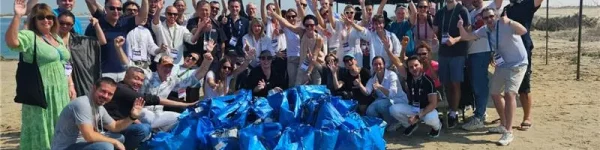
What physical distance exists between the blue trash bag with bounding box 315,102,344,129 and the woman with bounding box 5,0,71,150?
2.25 m

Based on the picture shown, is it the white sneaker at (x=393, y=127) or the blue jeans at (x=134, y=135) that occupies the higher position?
Result: the blue jeans at (x=134, y=135)

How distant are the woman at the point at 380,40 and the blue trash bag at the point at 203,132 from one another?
2553mm

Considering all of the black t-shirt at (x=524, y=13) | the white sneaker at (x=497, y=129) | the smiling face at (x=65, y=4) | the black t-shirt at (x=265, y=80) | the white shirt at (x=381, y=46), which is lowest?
the white sneaker at (x=497, y=129)

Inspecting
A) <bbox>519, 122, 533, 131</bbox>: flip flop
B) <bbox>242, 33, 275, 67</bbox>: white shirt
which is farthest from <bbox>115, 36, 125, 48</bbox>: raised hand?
<bbox>519, 122, 533, 131</bbox>: flip flop

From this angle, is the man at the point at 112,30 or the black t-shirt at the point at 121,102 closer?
the black t-shirt at the point at 121,102

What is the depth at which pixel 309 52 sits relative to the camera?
6582mm

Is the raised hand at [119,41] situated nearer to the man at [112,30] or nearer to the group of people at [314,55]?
the group of people at [314,55]

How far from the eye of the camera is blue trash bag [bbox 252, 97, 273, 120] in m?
5.45

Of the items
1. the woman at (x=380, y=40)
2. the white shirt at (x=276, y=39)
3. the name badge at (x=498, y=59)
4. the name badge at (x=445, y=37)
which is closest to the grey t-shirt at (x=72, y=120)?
the white shirt at (x=276, y=39)

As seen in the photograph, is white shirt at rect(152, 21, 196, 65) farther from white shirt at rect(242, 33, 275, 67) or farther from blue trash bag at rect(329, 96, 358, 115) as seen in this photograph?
blue trash bag at rect(329, 96, 358, 115)

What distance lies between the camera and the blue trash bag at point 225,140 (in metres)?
4.88

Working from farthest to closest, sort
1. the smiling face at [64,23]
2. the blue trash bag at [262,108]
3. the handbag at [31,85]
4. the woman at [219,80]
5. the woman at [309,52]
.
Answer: the woman at [309,52], the woman at [219,80], the blue trash bag at [262,108], the smiling face at [64,23], the handbag at [31,85]

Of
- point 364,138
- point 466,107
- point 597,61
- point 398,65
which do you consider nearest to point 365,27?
A: point 398,65

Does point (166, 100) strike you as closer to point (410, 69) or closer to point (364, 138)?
point (364, 138)
